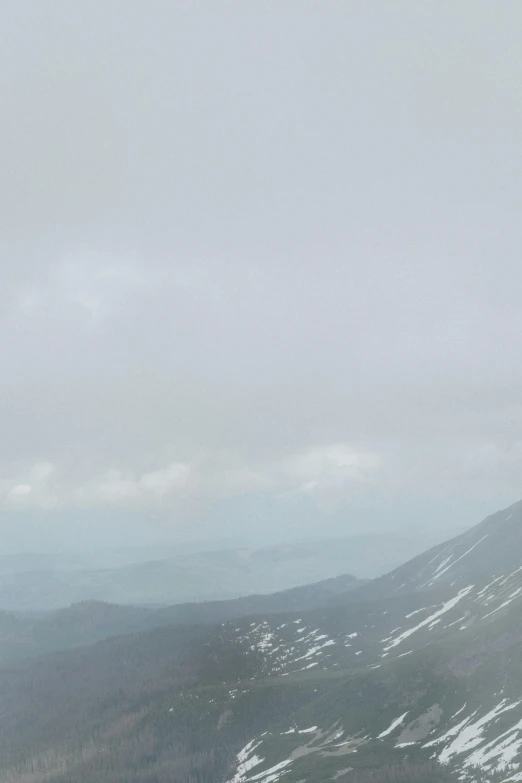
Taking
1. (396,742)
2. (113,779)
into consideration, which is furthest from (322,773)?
(113,779)

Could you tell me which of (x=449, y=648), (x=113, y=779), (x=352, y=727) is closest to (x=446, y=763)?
(x=352, y=727)

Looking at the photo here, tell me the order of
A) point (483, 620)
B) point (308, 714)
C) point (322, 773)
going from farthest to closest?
point (483, 620) → point (308, 714) → point (322, 773)

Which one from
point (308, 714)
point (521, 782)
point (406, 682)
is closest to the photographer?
point (521, 782)

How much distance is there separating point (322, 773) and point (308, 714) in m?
50.4

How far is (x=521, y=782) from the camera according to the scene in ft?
331

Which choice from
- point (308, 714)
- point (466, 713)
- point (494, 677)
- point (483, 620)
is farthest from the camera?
point (483, 620)

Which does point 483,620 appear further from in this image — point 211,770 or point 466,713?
point 211,770

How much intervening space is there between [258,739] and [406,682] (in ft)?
160

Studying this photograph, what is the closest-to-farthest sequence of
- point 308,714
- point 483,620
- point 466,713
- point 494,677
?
point 466,713 < point 494,677 < point 308,714 < point 483,620

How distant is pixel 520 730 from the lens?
124062 millimetres

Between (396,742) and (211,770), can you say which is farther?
(211,770)

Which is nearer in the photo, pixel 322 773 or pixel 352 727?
pixel 322 773

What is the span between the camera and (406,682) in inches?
6762

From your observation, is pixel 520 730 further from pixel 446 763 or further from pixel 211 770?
pixel 211 770
